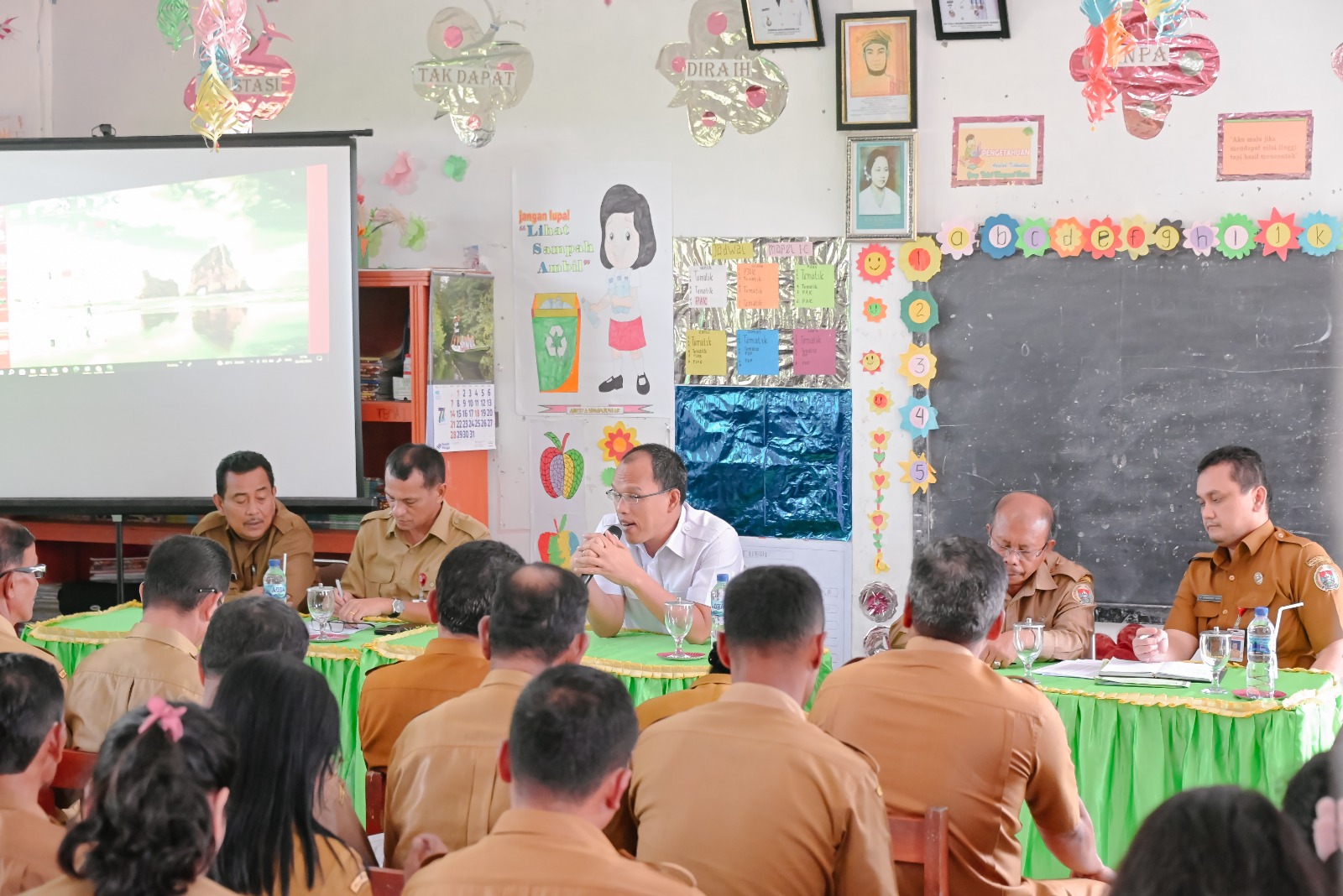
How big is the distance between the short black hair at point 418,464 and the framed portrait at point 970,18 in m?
2.41

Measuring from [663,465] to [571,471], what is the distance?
174 cm

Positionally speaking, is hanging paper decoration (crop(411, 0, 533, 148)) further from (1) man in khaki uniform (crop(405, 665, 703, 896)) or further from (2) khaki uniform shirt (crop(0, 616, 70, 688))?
(1) man in khaki uniform (crop(405, 665, 703, 896))

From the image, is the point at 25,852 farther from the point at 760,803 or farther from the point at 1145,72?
the point at 1145,72

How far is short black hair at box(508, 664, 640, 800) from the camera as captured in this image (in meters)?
1.64

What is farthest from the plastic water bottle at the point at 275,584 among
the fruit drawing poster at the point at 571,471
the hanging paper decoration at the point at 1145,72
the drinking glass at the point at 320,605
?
the hanging paper decoration at the point at 1145,72

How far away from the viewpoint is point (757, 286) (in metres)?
5.21

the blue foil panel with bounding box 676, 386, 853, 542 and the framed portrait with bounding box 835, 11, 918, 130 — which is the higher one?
the framed portrait with bounding box 835, 11, 918, 130

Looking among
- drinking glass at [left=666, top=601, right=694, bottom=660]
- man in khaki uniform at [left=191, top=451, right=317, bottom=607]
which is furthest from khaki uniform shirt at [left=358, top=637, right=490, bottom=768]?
man in khaki uniform at [left=191, top=451, right=317, bottom=607]

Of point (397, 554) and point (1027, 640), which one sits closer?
A: point (1027, 640)

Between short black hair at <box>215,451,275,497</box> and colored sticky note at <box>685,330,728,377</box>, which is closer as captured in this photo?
short black hair at <box>215,451,275,497</box>

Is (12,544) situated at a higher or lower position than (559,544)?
higher

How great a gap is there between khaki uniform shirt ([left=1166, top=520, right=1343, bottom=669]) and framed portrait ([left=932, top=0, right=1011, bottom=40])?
6.81ft

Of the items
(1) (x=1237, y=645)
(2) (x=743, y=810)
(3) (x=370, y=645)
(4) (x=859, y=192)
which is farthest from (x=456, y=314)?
(2) (x=743, y=810)

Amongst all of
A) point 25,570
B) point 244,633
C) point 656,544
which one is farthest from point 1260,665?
point 25,570
